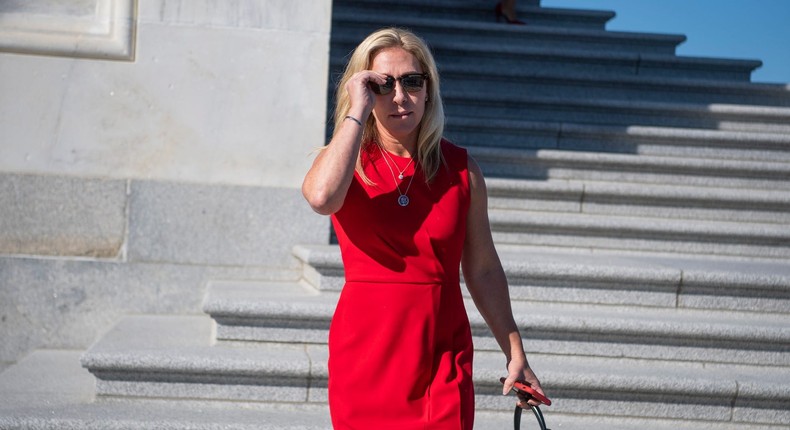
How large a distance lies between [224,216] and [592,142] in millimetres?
3007

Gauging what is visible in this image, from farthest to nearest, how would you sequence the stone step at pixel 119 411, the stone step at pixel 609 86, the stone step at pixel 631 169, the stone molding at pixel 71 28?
the stone step at pixel 609 86 < the stone step at pixel 631 169 < the stone molding at pixel 71 28 < the stone step at pixel 119 411

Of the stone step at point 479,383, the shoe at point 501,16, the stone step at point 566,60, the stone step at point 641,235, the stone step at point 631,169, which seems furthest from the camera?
the shoe at point 501,16

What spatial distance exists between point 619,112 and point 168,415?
4.67 meters

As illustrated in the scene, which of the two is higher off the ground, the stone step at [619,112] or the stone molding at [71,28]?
the stone molding at [71,28]

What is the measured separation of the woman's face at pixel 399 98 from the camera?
8.30ft

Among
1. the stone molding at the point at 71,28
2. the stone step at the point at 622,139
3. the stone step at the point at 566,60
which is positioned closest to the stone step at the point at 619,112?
the stone step at the point at 622,139

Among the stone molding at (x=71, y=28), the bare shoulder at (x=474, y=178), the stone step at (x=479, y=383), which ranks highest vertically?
the stone molding at (x=71, y=28)

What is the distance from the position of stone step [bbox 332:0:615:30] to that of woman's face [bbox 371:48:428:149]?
6.29m

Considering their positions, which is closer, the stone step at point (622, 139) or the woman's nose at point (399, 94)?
the woman's nose at point (399, 94)

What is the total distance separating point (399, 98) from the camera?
8.29ft

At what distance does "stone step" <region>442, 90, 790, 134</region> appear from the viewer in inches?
297

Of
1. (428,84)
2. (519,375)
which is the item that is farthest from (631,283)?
(428,84)

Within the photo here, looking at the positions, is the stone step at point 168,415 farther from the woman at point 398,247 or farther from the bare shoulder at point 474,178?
the bare shoulder at point 474,178

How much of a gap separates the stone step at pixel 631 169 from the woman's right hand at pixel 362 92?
14.2 feet
